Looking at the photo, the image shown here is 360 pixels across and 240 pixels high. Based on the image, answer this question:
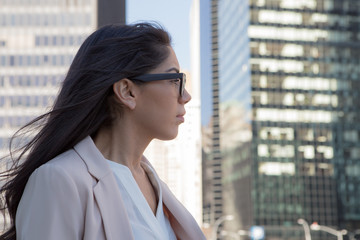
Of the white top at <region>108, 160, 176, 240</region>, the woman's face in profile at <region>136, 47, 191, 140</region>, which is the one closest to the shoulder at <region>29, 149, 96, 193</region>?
the white top at <region>108, 160, 176, 240</region>

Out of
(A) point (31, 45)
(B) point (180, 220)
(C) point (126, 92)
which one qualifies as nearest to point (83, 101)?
(C) point (126, 92)

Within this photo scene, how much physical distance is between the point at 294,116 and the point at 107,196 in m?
86.8

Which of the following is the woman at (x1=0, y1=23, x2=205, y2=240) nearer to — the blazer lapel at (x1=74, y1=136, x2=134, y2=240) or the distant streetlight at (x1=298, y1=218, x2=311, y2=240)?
the blazer lapel at (x1=74, y1=136, x2=134, y2=240)

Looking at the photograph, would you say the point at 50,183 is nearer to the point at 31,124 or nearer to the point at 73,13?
the point at 31,124

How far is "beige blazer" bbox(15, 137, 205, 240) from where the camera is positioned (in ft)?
5.25

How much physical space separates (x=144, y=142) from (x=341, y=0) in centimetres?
9569

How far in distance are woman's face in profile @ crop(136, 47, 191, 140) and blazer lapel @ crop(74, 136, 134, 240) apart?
208mm

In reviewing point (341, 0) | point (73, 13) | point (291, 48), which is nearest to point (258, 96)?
point (291, 48)

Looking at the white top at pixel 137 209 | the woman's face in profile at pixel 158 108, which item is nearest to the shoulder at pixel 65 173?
the white top at pixel 137 209

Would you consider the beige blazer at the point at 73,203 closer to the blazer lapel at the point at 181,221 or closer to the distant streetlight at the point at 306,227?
the blazer lapel at the point at 181,221

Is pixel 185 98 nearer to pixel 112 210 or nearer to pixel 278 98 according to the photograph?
pixel 112 210

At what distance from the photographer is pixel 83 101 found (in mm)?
1861

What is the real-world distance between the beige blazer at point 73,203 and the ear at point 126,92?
0.21m

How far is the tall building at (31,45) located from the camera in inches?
3014
